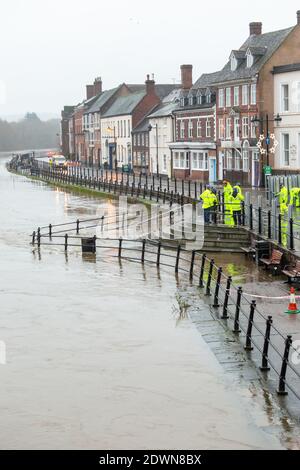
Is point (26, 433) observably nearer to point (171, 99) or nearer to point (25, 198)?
point (25, 198)

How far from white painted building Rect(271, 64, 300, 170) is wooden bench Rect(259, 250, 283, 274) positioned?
71.8ft

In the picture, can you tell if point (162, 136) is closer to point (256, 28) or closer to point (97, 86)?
point (256, 28)

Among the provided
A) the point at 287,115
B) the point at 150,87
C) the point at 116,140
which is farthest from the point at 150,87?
the point at 287,115

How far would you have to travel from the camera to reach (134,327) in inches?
727

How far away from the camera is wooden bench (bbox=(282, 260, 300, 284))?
21822 mm

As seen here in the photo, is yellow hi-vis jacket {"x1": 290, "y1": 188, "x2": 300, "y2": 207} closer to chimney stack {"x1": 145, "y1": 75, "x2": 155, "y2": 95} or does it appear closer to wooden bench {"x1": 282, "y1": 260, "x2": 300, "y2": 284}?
wooden bench {"x1": 282, "y1": 260, "x2": 300, "y2": 284}

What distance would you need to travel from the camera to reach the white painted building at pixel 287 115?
154ft

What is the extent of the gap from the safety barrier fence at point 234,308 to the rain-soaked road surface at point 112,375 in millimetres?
794

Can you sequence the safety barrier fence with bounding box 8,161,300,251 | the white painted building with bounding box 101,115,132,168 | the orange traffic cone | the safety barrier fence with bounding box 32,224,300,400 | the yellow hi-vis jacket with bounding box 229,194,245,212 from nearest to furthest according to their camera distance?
the safety barrier fence with bounding box 32,224,300,400
the orange traffic cone
the safety barrier fence with bounding box 8,161,300,251
the yellow hi-vis jacket with bounding box 229,194,245,212
the white painted building with bounding box 101,115,132,168

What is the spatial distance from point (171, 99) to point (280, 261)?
5503 cm

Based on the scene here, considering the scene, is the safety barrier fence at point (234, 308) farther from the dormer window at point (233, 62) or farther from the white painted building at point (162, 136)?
the white painted building at point (162, 136)

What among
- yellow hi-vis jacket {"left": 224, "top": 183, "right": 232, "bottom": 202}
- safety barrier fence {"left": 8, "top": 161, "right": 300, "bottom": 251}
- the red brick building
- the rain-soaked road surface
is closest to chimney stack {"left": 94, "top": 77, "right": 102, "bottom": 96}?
safety barrier fence {"left": 8, "top": 161, "right": 300, "bottom": 251}


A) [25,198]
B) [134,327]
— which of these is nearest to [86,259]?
[134,327]

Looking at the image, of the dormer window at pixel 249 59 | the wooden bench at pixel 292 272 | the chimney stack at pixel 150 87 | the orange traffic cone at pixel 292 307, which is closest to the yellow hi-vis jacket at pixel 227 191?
the wooden bench at pixel 292 272
